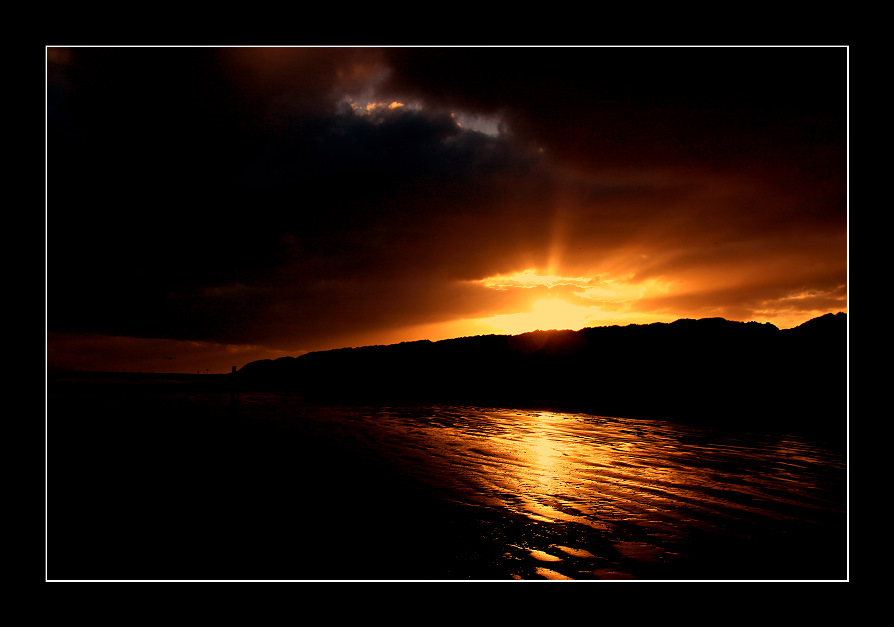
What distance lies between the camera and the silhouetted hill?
21681 millimetres

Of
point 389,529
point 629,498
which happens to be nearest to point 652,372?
point 629,498

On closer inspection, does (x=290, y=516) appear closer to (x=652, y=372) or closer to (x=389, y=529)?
(x=389, y=529)

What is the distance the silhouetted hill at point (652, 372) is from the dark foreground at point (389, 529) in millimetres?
12405

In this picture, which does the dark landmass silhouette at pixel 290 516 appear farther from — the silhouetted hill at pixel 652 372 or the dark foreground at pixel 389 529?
the silhouetted hill at pixel 652 372

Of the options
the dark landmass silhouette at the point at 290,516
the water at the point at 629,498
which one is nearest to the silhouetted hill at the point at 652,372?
the dark landmass silhouette at the point at 290,516

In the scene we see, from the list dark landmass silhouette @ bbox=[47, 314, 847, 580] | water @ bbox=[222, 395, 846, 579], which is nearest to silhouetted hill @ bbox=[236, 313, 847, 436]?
dark landmass silhouette @ bbox=[47, 314, 847, 580]

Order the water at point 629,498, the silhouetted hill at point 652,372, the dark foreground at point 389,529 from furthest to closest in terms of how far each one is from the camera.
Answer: the silhouetted hill at point 652,372
the water at point 629,498
the dark foreground at point 389,529

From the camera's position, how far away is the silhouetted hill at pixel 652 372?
21.7 metres

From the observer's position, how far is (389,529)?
5.41 meters
